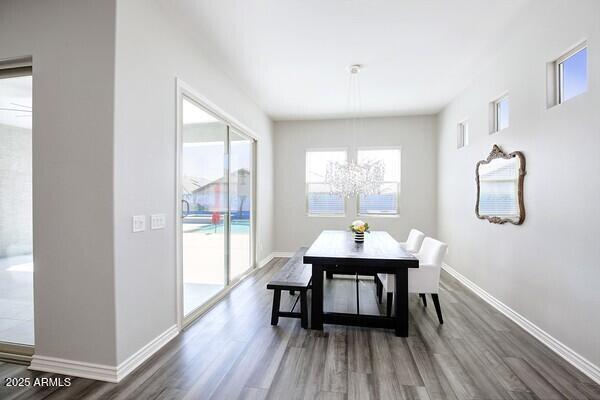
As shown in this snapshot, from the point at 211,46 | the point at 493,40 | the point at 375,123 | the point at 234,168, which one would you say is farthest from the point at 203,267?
the point at 375,123

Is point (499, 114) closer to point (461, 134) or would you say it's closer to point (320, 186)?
point (461, 134)

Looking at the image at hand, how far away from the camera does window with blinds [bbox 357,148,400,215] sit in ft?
19.8

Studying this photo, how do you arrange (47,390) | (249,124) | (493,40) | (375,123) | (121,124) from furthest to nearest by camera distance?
(375,123) → (249,124) → (493,40) → (121,124) → (47,390)

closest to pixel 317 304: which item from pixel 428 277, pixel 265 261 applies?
pixel 428 277

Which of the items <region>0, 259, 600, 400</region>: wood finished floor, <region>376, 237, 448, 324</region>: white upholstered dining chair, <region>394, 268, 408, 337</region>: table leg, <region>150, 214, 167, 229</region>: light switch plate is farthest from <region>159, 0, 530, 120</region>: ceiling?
<region>0, 259, 600, 400</region>: wood finished floor

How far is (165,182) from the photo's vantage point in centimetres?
256

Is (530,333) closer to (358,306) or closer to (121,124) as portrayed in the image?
(358,306)

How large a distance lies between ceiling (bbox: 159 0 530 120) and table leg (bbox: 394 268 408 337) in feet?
8.01

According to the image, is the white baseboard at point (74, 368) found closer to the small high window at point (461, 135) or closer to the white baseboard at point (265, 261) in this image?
the white baseboard at point (265, 261)

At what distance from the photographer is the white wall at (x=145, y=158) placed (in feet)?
6.78

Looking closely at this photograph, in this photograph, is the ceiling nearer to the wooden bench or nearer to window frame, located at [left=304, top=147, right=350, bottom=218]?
window frame, located at [left=304, top=147, right=350, bottom=218]

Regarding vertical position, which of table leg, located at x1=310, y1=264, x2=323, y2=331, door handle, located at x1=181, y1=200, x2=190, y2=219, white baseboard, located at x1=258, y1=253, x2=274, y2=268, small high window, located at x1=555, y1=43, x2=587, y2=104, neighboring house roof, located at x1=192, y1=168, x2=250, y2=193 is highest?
small high window, located at x1=555, y1=43, x2=587, y2=104

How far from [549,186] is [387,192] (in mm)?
3532

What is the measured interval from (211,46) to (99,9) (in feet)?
4.14
